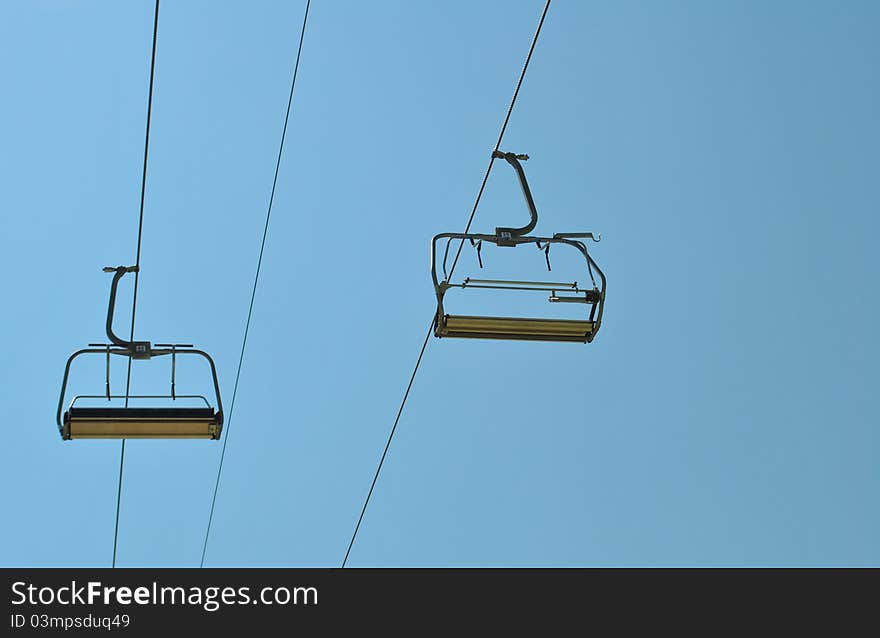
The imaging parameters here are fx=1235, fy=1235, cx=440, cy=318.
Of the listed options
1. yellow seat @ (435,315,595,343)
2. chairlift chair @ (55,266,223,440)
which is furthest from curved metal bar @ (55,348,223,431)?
yellow seat @ (435,315,595,343)

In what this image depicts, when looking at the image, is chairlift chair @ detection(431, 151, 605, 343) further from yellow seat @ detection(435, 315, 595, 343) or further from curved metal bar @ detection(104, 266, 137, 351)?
curved metal bar @ detection(104, 266, 137, 351)

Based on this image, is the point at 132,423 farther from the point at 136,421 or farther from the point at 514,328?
the point at 514,328

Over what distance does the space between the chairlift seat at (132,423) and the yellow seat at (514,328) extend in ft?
4.85

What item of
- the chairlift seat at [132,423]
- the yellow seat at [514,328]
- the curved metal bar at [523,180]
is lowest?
the yellow seat at [514,328]

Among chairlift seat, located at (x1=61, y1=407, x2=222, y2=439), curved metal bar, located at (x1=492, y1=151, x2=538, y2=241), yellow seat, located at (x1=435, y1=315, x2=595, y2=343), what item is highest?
curved metal bar, located at (x1=492, y1=151, x2=538, y2=241)

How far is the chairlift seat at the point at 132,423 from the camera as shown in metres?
5.30

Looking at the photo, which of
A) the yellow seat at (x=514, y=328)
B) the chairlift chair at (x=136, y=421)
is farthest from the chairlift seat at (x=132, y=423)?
the yellow seat at (x=514, y=328)

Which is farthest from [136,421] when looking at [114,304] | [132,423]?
[114,304]

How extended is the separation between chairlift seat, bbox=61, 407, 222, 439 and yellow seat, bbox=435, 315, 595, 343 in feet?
4.85

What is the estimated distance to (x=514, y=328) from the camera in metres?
4.65

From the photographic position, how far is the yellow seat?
4555 mm

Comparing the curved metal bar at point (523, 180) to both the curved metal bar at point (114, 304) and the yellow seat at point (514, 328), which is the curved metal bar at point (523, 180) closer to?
the yellow seat at point (514, 328)

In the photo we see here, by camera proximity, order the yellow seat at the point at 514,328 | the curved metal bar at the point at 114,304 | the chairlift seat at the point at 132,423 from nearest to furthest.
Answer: the yellow seat at the point at 514,328, the chairlift seat at the point at 132,423, the curved metal bar at the point at 114,304

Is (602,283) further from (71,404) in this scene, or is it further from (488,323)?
(71,404)
